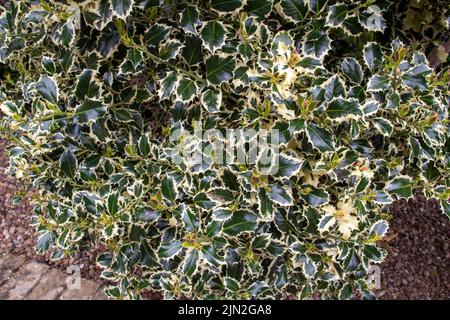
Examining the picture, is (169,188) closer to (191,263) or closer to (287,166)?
(191,263)

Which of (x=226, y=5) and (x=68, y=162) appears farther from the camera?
(x=68, y=162)

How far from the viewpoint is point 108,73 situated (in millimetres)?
1888

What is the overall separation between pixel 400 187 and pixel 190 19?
1072 millimetres

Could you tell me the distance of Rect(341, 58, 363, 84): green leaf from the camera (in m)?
1.76

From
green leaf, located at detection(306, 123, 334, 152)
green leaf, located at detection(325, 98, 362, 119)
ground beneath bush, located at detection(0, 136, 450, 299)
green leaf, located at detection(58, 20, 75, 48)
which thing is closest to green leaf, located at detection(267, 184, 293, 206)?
green leaf, located at detection(306, 123, 334, 152)

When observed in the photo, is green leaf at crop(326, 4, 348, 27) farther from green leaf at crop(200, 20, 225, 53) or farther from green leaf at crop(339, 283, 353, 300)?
green leaf at crop(339, 283, 353, 300)

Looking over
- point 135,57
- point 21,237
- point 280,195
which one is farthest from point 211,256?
point 21,237

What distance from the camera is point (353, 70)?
5.79 feet

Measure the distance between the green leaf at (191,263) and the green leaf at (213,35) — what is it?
0.76 m

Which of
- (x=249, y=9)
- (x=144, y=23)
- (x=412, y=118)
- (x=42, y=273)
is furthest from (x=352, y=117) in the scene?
(x=42, y=273)

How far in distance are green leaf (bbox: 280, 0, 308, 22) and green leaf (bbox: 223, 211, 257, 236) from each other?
802 millimetres

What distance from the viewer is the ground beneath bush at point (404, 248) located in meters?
2.60

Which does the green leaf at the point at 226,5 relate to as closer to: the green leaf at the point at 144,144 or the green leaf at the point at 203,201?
the green leaf at the point at 144,144

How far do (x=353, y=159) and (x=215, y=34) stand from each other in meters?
0.70
